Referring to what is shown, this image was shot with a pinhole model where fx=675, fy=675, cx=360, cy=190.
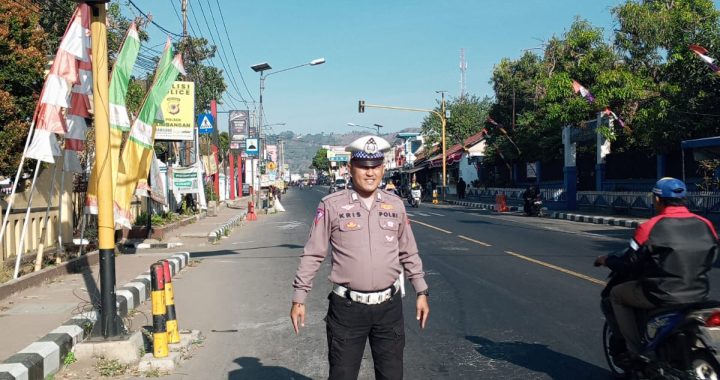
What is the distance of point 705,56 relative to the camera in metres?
18.9

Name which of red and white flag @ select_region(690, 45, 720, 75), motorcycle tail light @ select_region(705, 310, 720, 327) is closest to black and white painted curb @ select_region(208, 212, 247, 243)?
red and white flag @ select_region(690, 45, 720, 75)

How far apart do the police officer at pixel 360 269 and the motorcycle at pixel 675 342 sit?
1.91m

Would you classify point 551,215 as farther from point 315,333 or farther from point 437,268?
point 315,333

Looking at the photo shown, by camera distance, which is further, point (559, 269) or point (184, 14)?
point (184, 14)

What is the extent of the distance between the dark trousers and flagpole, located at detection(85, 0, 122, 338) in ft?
10.7

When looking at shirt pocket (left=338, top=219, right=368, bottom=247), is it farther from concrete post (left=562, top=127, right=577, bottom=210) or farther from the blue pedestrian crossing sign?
concrete post (left=562, top=127, right=577, bottom=210)

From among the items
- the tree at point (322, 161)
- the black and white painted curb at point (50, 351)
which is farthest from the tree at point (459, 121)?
the tree at point (322, 161)

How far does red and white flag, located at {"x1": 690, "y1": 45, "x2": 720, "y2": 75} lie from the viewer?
61.6 ft

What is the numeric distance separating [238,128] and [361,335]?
34.4 metres

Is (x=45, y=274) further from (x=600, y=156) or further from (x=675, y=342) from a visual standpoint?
(x=600, y=156)

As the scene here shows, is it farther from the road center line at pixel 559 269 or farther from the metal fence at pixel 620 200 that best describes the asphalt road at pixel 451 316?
the metal fence at pixel 620 200

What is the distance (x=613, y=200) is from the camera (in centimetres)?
2664

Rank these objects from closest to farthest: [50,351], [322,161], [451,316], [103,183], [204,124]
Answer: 1. [50,351]
2. [103,183]
3. [451,316]
4. [204,124]
5. [322,161]

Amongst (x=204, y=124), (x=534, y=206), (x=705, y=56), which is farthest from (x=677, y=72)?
(x=204, y=124)
